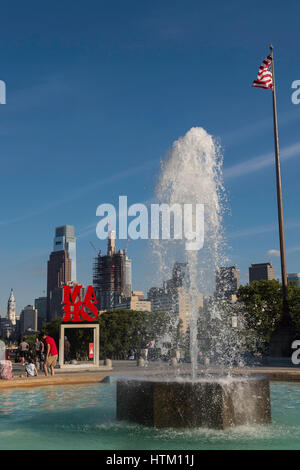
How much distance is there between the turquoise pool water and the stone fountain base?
22 centimetres

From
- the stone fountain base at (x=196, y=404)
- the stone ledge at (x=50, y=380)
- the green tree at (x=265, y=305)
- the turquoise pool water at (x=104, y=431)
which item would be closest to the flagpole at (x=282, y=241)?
the stone ledge at (x=50, y=380)

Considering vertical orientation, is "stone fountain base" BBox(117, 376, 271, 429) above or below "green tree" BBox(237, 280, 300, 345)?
below

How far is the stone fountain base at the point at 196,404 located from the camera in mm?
10664

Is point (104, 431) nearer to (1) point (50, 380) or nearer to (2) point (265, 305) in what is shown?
(1) point (50, 380)

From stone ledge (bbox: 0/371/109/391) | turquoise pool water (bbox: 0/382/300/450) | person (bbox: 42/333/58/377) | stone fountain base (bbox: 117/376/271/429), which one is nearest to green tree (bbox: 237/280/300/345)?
stone ledge (bbox: 0/371/109/391)

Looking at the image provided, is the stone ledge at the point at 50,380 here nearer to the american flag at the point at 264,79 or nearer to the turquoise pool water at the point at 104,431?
the turquoise pool water at the point at 104,431

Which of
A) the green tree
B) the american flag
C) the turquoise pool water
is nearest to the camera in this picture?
the turquoise pool water

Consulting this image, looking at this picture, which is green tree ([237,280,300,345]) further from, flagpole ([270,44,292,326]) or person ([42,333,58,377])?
person ([42,333,58,377])

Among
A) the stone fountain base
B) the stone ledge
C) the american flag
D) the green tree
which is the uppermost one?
the american flag

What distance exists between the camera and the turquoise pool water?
9.38 meters

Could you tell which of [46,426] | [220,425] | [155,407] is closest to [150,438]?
[155,407]

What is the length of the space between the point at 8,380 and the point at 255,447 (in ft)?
40.8
